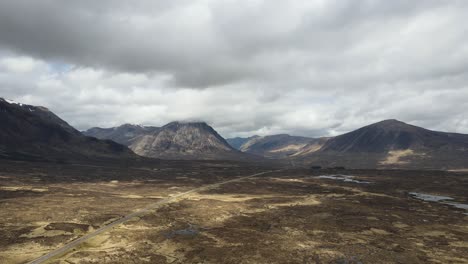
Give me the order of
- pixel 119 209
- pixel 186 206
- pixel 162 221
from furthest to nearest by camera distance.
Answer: pixel 186 206 < pixel 119 209 < pixel 162 221

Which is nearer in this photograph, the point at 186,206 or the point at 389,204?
the point at 186,206

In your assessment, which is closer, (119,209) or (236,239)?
(236,239)

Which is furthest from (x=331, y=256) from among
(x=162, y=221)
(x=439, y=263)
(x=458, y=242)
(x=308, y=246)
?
(x=162, y=221)

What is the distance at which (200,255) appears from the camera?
3281 cm

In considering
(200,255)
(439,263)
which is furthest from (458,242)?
(200,255)

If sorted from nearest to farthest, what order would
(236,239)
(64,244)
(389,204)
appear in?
(64,244) → (236,239) → (389,204)

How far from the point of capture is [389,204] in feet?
235

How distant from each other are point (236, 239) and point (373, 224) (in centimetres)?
2423

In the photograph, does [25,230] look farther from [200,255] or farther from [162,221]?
[200,255]

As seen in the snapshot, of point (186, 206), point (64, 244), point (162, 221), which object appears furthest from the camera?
point (186, 206)

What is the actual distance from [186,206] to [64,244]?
96.2 feet

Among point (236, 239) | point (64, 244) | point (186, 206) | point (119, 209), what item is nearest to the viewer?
point (64, 244)

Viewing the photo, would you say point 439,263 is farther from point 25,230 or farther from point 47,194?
point 47,194

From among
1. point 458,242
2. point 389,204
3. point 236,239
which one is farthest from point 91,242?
point 389,204
